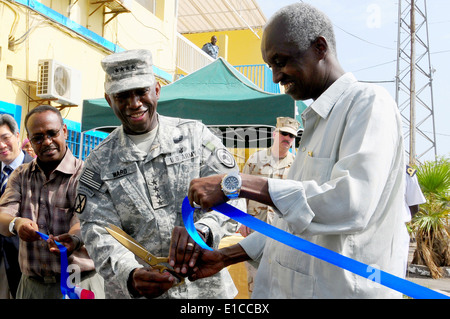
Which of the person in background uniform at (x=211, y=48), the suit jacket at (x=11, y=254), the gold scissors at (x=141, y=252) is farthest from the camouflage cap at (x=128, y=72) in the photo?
the person in background uniform at (x=211, y=48)

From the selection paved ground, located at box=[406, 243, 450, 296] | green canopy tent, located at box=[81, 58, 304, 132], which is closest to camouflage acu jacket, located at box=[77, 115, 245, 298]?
green canopy tent, located at box=[81, 58, 304, 132]

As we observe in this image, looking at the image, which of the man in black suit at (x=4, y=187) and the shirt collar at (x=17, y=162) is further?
the shirt collar at (x=17, y=162)

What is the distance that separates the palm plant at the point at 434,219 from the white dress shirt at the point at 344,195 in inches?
305

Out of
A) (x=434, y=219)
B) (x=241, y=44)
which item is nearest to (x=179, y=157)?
(x=434, y=219)

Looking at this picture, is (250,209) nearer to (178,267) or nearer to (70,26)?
(178,267)

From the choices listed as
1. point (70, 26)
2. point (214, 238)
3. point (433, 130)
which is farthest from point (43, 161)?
point (433, 130)

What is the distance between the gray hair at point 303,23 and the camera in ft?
4.71

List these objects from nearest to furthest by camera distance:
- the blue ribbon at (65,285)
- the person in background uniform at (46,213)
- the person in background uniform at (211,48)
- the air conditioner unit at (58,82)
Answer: the blue ribbon at (65,285) < the person in background uniform at (46,213) < the air conditioner unit at (58,82) < the person in background uniform at (211,48)

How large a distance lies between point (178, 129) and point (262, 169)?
2923 millimetres

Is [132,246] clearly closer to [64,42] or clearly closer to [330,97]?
[330,97]

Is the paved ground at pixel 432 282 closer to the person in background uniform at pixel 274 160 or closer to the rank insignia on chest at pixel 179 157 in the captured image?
the person in background uniform at pixel 274 160

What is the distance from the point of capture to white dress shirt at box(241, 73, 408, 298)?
1230mm

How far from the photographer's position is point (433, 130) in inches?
795

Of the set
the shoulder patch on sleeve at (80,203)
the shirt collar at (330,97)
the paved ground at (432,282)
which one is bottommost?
the paved ground at (432,282)
